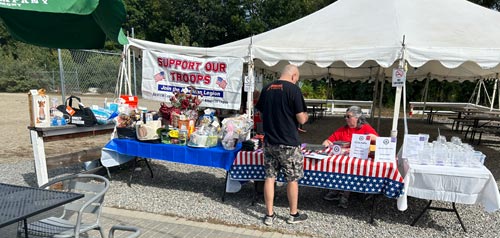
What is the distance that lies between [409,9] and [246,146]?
175 inches

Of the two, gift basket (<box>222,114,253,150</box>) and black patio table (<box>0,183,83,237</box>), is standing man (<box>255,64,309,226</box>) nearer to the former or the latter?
gift basket (<box>222,114,253,150</box>)

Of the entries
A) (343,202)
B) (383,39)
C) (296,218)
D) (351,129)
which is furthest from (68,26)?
(383,39)

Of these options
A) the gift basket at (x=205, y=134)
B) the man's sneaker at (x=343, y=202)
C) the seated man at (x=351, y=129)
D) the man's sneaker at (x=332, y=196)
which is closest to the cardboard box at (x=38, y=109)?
the gift basket at (x=205, y=134)

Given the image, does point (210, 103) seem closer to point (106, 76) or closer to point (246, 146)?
point (246, 146)

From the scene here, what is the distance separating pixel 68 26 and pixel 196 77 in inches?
102

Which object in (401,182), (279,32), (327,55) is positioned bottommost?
(401,182)

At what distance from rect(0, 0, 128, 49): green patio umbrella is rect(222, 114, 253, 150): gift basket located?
1848mm

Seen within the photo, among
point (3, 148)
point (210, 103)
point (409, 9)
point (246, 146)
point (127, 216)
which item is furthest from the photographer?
point (3, 148)

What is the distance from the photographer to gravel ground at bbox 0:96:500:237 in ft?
12.3

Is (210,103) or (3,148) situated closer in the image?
(210,103)

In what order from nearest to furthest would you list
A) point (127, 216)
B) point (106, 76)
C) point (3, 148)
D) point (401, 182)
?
point (401, 182), point (127, 216), point (3, 148), point (106, 76)

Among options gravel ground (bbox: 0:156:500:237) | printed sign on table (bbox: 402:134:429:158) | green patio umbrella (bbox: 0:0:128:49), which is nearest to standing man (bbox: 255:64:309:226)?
gravel ground (bbox: 0:156:500:237)

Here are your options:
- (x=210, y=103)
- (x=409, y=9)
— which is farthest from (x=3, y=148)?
(x=409, y=9)

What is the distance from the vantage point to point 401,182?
3.60 metres
